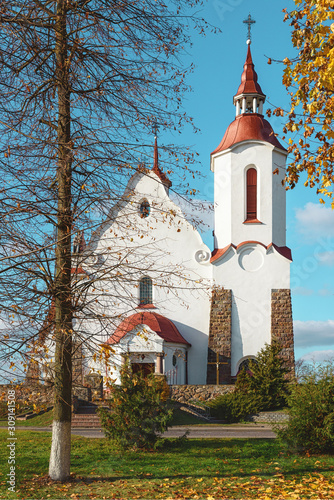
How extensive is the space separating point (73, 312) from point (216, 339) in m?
19.1

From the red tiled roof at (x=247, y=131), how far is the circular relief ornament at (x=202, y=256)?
18.0 ft

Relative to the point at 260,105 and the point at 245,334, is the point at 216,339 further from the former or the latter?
the point at 260,105

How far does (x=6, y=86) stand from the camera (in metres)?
8.62

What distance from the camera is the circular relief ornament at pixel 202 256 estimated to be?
29156 mm

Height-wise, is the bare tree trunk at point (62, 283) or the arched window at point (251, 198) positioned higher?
the arched window at point (251, 198)

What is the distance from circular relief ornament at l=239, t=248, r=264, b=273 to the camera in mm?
27750

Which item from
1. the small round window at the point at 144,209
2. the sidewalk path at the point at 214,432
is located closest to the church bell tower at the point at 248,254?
the sidewalk path at the point at 214,432

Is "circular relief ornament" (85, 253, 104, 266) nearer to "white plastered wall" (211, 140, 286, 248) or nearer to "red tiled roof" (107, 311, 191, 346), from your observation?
"red tiled roof" (107, 311, 191, 346)

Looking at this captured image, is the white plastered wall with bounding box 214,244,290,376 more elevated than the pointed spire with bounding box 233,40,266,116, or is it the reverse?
the pointed spire with bounding box 233,40,266,116

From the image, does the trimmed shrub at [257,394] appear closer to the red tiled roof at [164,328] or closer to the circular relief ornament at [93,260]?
the red tiled roof at [164,328]

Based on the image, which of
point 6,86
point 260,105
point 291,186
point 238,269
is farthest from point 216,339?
point 6,86

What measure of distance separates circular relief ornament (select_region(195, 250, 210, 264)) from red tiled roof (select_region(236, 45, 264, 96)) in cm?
925

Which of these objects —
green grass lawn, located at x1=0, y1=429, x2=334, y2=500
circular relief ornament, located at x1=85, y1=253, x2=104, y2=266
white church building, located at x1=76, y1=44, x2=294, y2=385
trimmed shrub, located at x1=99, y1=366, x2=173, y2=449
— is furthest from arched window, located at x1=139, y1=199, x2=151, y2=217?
white church building, located at x1=76, y1=44, x2=294, y2=385

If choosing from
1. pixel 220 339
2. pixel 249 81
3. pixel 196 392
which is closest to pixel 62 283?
pixel 196 392
